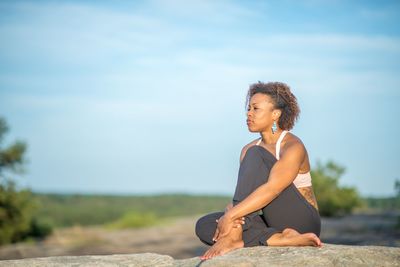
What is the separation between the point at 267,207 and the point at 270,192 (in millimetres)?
305

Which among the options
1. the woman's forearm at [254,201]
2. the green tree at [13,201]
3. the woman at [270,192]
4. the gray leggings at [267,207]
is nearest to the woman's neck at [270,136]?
the woman at [270,192]

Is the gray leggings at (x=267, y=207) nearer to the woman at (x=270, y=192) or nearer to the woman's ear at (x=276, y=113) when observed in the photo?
the woman at (x=270, y=192)

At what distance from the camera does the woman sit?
503 centimetres

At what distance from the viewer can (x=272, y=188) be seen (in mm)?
4961

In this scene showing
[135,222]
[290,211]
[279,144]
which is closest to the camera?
[290,211]

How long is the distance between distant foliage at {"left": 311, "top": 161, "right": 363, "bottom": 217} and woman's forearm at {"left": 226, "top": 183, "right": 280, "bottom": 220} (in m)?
15.3

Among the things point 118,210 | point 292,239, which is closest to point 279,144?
point 292,239

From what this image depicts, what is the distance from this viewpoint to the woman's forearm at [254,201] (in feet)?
16.3

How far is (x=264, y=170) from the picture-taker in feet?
16.9

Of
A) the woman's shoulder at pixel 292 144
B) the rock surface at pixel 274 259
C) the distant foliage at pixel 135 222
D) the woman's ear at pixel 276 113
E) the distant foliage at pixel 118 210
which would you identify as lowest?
the distant foliage at pixel 118 210

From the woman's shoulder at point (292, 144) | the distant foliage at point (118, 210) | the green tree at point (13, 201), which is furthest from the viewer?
the distant foliage at point (118, 210)

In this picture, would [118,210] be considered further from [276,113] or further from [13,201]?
[276,113]

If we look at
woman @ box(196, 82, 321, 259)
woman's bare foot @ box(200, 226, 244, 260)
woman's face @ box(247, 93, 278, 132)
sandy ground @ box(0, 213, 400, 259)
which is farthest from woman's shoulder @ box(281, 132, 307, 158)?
sandy ground @ box(0, 213, 400, 259)

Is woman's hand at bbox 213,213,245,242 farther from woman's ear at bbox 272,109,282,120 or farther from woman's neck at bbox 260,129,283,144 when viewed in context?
woman's ear at bbox 272,109,282,120
